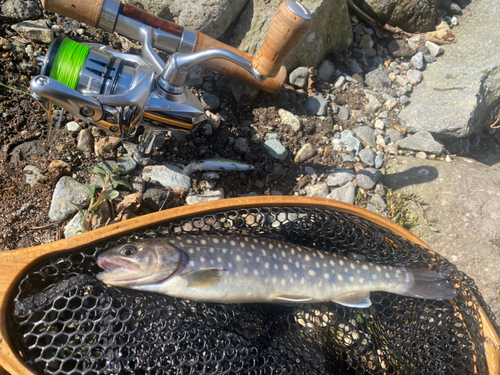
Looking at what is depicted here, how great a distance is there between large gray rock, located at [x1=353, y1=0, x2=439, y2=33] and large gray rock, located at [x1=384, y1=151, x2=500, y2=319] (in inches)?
85.1

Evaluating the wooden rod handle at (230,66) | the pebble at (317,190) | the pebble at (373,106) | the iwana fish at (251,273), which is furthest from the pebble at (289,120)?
the iwana fish at (251,273)

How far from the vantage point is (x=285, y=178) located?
353 cm

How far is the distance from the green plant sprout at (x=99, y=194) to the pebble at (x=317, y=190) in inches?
69.3

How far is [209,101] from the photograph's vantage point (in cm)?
354

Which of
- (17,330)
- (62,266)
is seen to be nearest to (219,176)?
(62,266)

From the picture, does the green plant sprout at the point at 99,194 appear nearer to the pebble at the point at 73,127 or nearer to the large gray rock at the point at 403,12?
the pebble at the point at 73,127

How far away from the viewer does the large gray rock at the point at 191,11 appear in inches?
135

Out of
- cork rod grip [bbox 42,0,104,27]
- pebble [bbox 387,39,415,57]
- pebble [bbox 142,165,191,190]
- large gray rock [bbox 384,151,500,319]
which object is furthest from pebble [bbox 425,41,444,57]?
cork rod grip [bbox 42,0,104,27]

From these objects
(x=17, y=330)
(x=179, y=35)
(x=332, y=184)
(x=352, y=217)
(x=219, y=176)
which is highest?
(x=179, y=35)

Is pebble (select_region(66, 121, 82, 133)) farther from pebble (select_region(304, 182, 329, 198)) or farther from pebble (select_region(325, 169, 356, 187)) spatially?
pebble (select_region(325, 169, 356, 187))

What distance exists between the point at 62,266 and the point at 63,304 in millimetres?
219

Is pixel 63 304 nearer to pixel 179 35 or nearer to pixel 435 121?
pixel 179 35

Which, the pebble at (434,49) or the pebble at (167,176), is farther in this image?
the pebble at (434,49)

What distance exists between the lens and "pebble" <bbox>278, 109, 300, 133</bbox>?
378 cm
